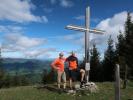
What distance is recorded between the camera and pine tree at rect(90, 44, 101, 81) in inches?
2785

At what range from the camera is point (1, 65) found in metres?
75.2

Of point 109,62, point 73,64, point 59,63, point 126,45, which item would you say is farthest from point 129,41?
point 59,63

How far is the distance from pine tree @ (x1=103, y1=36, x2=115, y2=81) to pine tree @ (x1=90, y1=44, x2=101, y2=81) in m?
1.80

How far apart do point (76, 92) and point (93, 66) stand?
55.1 meters

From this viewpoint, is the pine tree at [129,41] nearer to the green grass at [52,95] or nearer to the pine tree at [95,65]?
the pine tree at [95,65]

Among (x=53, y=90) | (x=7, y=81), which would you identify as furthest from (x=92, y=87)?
(x=7, y=81)

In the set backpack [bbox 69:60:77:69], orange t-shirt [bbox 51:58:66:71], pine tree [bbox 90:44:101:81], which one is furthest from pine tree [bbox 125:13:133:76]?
orange t-shirt [bbox 51:58:66:71]

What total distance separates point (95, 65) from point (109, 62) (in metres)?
4.00

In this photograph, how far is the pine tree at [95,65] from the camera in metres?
70.8

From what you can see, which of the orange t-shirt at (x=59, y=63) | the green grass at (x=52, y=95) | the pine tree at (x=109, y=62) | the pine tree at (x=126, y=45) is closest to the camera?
the green grass at (x=52, y=95)

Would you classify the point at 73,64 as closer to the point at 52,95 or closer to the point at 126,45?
the point at 52,95

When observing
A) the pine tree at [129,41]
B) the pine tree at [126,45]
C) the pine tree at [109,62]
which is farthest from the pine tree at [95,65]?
the pine tree at [129,41]

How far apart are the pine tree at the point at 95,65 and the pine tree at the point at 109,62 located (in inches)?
70.8

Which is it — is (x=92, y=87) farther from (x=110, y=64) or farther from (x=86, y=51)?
(x=110, y=64)
